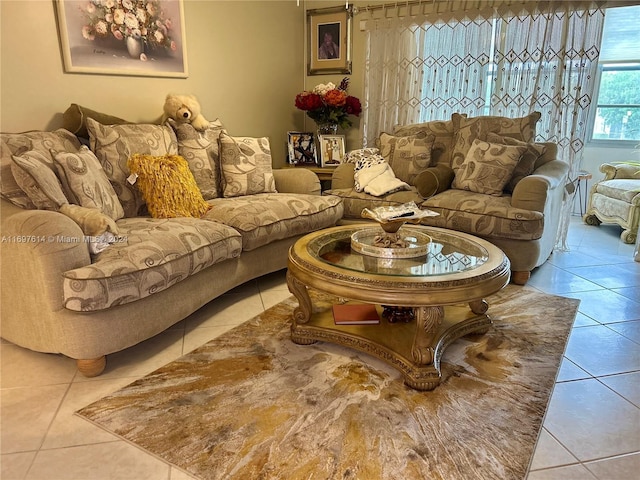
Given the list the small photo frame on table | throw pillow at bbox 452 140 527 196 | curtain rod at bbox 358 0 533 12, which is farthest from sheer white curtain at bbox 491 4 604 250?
the small photo frame on table

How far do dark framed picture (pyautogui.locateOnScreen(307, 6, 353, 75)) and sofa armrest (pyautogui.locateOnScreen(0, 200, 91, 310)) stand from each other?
328cm

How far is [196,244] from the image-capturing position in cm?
219

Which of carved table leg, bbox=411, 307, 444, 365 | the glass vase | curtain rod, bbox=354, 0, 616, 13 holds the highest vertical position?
curtain rod, bbox=354, 0, 616, 13

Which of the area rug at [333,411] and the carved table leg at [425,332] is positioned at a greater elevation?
the carved table leg at [425,332]

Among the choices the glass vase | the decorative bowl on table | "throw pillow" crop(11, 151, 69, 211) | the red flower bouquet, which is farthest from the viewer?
the glass vase

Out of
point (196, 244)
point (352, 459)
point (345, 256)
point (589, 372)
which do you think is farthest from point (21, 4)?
point (589, 372)

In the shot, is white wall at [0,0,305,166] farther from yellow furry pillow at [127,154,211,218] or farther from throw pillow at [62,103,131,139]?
yellow furry pillow at [127,154,211,218]

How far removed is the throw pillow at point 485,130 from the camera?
336 centimetres

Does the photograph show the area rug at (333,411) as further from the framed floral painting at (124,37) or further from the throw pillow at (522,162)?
the framed floral painting at (124,37)

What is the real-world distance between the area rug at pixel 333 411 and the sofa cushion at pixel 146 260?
0.37 m

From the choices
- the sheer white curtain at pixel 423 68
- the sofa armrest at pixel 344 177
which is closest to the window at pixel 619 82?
the sheer white curtain at pixel 423 68

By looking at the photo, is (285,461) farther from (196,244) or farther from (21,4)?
(21,4)

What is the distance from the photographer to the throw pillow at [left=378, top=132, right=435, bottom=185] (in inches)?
139

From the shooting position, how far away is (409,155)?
355 cm
